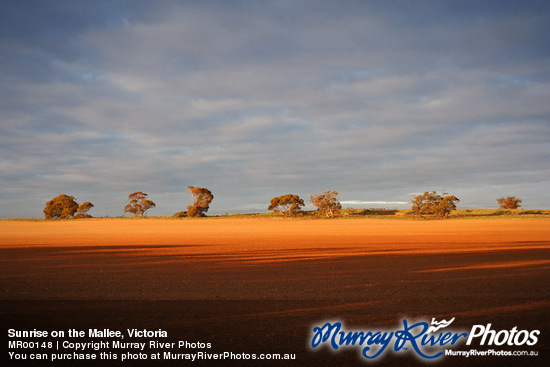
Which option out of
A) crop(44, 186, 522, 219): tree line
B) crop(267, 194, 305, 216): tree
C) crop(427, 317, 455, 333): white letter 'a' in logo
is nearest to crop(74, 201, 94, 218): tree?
crop(44, 186, 522, 219): tree line

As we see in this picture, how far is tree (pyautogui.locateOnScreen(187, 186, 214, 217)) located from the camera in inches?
3664

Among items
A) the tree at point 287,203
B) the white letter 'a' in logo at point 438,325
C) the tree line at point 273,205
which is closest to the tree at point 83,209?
the tree line at point 273,205

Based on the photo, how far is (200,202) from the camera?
94.1 m

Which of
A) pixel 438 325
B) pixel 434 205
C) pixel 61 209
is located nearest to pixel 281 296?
pixel 438 325

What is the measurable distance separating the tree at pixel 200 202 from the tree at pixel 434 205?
4733cm

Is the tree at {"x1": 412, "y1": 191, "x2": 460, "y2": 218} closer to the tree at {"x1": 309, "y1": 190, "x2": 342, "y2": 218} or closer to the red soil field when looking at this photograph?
the tree at {"x1": 309, "y1": 190, "x2": 342, "y2": 218}

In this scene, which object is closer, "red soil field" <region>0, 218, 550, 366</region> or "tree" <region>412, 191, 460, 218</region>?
"red soil field" <region>0, 218, 550, 366</region>

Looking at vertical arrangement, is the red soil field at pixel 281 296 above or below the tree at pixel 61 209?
below

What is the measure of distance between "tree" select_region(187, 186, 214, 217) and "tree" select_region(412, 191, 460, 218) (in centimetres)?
4733

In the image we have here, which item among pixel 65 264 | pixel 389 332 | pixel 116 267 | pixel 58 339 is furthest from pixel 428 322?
pixel 65 264

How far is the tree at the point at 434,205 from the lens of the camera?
266ft

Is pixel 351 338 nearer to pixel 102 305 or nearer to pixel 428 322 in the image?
pixel 428 322

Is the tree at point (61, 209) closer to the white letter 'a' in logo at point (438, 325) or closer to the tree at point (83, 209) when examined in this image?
the tree at point (83, 209)

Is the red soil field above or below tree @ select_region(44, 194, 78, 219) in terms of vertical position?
below
